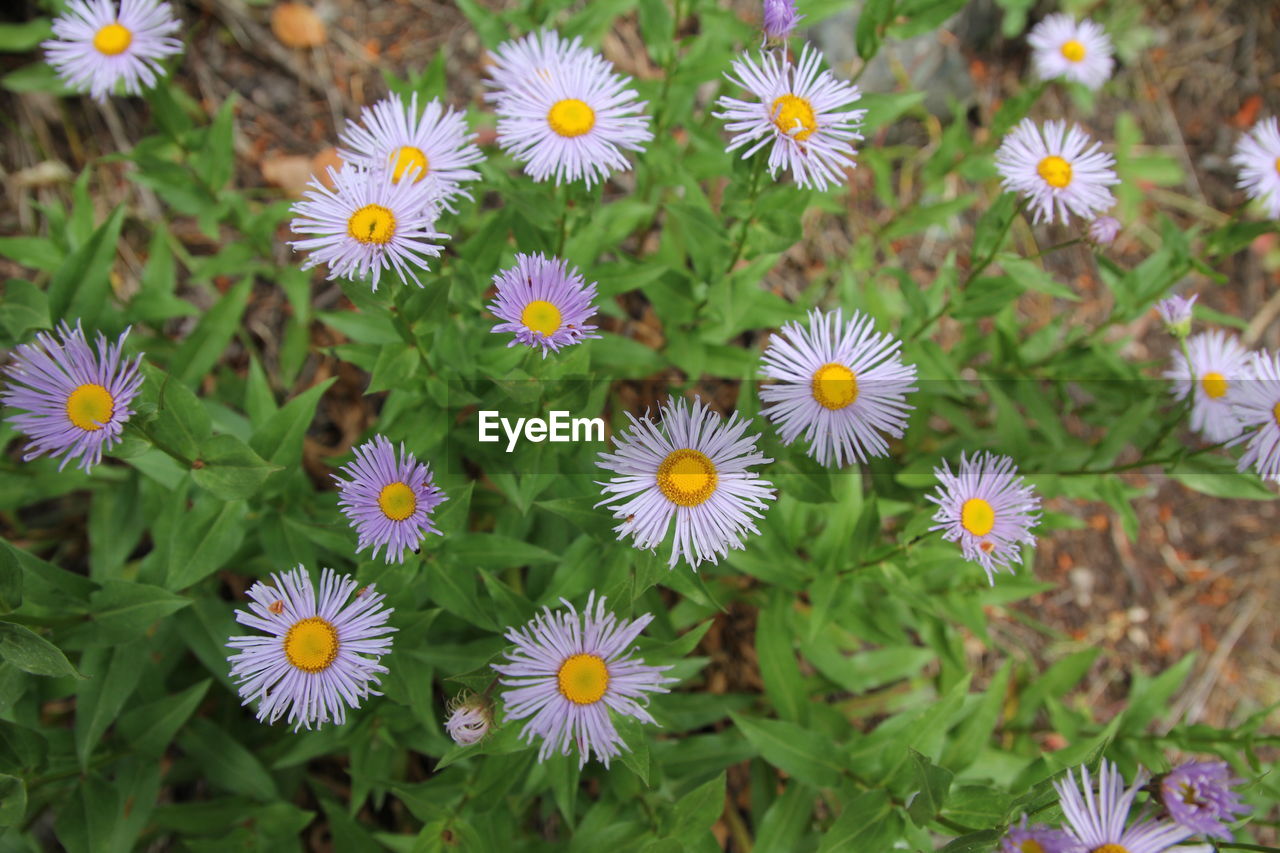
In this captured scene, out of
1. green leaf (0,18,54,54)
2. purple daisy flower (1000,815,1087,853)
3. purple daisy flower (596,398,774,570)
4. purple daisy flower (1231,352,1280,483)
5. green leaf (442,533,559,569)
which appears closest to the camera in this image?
purple daisy flower (1000,815,1087,853)

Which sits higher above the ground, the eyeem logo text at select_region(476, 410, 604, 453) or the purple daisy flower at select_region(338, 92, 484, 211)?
the purple daisy flower at select_region(338, 92, 484, 211)

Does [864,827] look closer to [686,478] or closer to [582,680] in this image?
[582,680]

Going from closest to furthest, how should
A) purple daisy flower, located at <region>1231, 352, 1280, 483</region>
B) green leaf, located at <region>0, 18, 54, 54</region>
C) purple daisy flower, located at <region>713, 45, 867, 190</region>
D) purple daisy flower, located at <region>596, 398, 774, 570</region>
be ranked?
purple daisy flower, located at <region>596, 398, 774, 570</region>, purple daisy flower, located at <region>713, 45, 867, 190</region>, purple daisy flower, located at <region>1231, 352, 1280, 483</region>, green leaf, located at <region>0, 18, 54, 54</region>

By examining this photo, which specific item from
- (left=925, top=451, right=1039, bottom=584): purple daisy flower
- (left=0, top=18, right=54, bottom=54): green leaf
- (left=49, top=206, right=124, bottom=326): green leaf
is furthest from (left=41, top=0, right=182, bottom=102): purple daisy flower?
(left=925, top=451, right=1039, bottom=584): purple daisy flower

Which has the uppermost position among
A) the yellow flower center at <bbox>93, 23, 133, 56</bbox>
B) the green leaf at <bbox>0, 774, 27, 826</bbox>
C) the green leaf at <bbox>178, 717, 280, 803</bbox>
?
the yellow flower center at <bbox>93, 23, 133, 56</bbox>

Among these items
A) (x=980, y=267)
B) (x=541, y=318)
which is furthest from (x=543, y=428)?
(x=980, y=267)

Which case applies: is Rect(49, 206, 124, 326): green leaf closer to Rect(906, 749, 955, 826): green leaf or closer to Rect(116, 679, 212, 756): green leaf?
Rect(116, 679, 212, 756): green leaf

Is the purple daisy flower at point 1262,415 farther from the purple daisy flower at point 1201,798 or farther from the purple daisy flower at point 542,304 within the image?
the purple daisy flower at point 542,304
